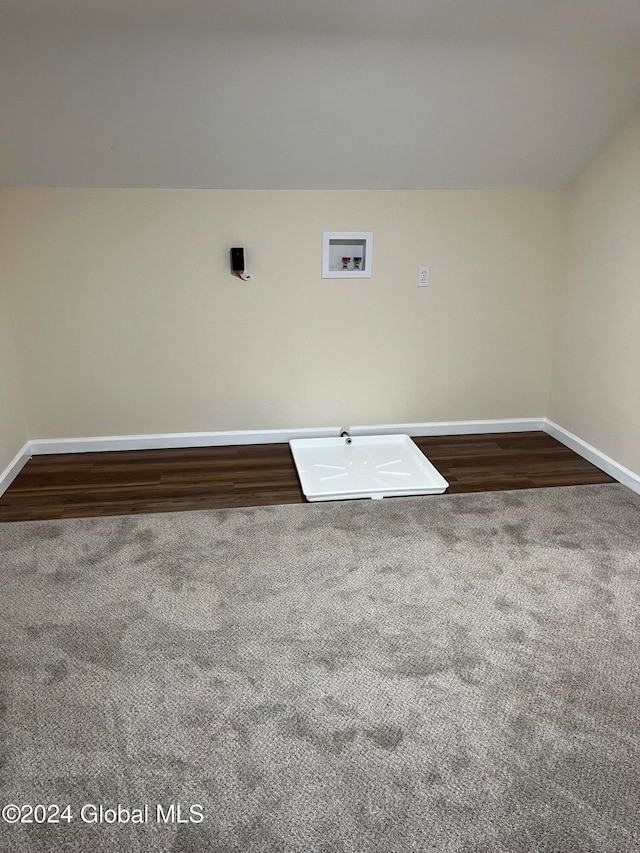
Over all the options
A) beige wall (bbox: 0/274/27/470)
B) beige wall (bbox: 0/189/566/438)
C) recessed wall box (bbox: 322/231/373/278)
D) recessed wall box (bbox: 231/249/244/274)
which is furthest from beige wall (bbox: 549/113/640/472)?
beige wall (bbox: 0/274/27/470)

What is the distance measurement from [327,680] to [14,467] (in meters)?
2.15

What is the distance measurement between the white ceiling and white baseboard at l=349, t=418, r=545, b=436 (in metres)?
1.35

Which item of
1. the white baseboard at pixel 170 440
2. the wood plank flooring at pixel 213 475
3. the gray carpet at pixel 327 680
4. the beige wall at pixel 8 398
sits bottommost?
the gray carpet at pixel 327 680

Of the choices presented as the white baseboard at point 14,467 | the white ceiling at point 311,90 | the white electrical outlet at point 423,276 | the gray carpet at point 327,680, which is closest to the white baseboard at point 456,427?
the white electrical outlet at point 423,276

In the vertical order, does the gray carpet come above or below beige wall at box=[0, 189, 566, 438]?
below

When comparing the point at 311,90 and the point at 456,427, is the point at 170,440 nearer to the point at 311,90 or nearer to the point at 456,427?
the point at 456,427

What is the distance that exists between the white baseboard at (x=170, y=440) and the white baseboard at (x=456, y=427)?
9.3 inches

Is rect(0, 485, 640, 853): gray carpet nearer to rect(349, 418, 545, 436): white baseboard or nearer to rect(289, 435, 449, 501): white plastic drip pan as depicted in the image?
rect(289, 435, 449, 501): white plastic drip pan

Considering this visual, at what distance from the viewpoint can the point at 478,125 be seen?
2789mm

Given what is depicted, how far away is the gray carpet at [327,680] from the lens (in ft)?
4.65

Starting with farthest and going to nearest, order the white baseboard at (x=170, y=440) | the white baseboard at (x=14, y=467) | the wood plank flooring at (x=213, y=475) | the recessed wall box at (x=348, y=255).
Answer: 1. the white baseboard at (x=170, y=440)
2. the recessed wall box at (x=348, y=255)
3. the white baseboard at (x=14, y=467)
4. the wood plank flooring at (x=213, y=475)

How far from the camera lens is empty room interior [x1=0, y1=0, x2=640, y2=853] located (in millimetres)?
1533

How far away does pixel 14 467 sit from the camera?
3.11m

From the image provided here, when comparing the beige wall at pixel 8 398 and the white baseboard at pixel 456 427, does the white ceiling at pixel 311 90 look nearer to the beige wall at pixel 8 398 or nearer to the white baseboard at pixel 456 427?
the beige wall at pixel 8 398
